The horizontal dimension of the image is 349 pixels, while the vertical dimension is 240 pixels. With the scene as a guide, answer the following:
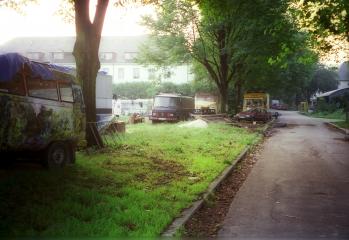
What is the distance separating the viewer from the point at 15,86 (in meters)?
9.00

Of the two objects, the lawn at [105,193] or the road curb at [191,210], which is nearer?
the lawn at [105,193]

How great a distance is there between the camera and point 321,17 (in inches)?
546

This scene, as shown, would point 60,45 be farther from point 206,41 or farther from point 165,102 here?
point 165,102

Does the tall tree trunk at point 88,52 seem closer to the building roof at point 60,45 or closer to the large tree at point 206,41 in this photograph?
the large tree at point 206,41

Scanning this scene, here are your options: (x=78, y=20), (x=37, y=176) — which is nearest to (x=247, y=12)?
(x=78, y=20)

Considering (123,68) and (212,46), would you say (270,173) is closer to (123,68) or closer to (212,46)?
(212,46)

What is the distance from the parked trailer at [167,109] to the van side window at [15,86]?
71.2 feet

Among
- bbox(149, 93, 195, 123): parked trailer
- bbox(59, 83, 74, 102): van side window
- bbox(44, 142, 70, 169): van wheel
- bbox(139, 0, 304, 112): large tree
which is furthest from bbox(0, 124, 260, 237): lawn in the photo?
bbox(149, 93, 195, 123): parked trailer


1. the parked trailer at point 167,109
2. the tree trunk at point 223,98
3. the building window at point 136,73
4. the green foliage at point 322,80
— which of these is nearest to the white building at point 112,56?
the building window at point 136,73

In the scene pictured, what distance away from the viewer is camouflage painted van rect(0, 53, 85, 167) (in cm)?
862

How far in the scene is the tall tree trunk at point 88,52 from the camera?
43.8 feet

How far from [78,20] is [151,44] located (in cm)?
2565

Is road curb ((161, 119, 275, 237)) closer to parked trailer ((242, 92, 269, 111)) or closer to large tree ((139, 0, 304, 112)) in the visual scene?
large tree ((139, 0, 304, 112))

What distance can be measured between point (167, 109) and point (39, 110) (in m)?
21.8
